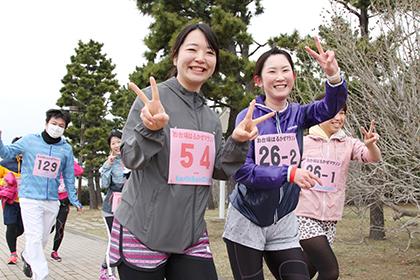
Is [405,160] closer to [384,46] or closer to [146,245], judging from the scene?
[384,46]

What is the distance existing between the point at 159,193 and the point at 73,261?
6869mm

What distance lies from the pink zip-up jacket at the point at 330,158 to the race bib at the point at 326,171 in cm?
3

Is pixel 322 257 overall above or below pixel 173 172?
below

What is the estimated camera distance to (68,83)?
92.7 feet

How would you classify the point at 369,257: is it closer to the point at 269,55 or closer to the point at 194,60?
the point at 269,55

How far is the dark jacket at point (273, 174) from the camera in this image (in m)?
3.12

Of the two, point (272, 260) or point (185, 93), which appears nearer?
point (185, 93)

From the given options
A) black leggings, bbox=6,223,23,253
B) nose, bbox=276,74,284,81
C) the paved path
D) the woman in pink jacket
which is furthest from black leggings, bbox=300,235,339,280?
black leggings, bbox=6,223,23,253

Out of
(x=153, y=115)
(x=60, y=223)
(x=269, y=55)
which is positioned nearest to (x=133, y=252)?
(x=153, y=115)

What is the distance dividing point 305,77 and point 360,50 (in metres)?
1.47

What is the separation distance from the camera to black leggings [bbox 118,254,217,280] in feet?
8.82

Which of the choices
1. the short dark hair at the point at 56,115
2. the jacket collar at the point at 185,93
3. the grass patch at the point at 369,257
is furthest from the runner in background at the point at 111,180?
the jacket collar at the point at 185,93

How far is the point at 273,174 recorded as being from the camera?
3068 millimetres

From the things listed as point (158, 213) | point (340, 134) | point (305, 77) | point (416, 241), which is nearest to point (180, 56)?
point (158, 213)
